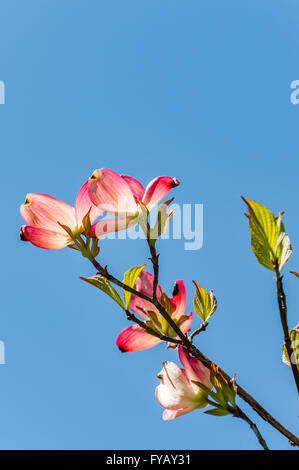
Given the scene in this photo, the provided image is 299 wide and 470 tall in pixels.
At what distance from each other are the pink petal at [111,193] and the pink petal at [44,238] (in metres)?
0.05

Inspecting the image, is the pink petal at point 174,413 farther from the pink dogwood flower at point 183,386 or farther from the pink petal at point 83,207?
the pink petal at point 83,207

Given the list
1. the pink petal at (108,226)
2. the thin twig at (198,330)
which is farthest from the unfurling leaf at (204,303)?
the pink petal at (108,226)

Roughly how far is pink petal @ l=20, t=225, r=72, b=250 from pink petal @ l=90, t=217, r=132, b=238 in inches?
1.1

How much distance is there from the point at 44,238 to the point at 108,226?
61mm

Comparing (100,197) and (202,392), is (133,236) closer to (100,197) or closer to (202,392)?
(100,197)

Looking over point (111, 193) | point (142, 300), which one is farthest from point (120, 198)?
point (142, 300)

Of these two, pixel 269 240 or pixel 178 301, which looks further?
pixel 178 301

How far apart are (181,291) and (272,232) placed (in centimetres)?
16

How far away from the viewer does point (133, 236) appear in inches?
16.6

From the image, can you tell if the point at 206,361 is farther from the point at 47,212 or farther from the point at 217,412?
the point at 47,212

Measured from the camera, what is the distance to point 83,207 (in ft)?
1.42

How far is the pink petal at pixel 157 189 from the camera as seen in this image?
1.36ft

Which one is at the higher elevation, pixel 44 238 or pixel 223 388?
pixel 44 238
